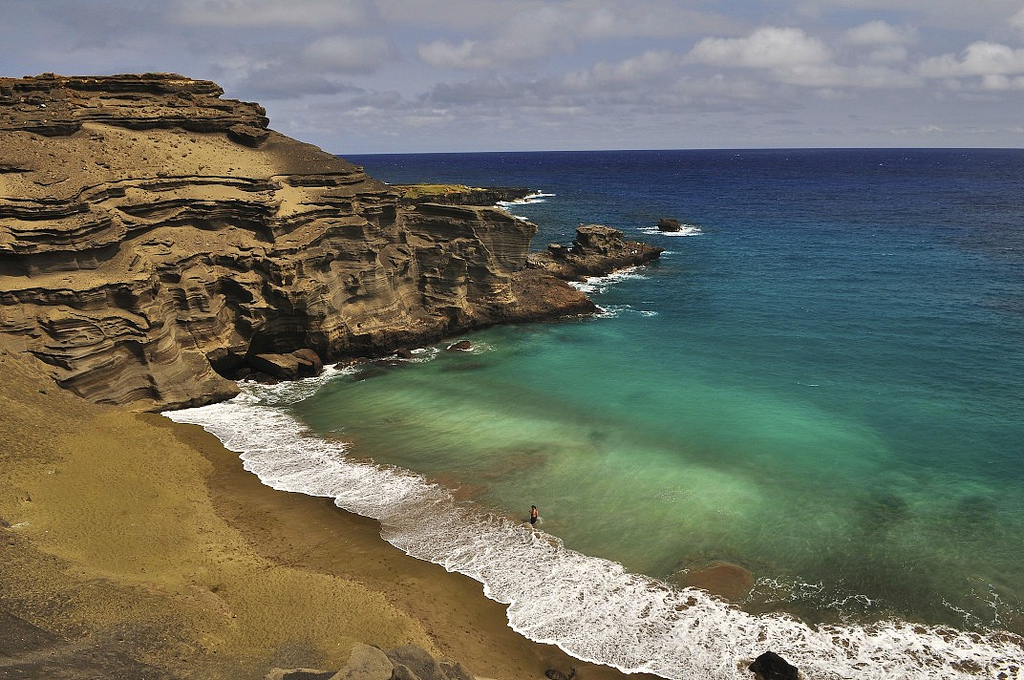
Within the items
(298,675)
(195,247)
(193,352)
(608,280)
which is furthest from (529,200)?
(298,675)

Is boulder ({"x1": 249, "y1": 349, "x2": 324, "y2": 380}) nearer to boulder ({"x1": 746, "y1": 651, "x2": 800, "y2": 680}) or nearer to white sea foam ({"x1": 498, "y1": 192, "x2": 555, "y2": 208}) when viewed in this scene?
boulder ({"x1": 746, "y1": 651, "x2": 800, "y2": 680})

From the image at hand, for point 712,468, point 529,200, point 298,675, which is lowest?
point 712,468

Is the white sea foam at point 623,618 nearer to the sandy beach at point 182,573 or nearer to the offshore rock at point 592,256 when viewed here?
the sandy beach at point 182,573

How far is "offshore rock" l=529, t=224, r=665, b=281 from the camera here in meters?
69.8

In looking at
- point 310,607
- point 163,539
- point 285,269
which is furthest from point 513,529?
point 285,269

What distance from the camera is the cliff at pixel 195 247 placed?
31688 mm

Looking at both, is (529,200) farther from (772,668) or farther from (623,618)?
(772,668)

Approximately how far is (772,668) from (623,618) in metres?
4.38

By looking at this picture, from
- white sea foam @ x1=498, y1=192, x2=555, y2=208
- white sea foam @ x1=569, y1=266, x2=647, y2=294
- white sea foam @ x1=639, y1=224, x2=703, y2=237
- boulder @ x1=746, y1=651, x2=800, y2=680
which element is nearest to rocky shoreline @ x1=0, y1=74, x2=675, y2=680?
boulder @ x1=746, y1=651, x2=800, y2=680

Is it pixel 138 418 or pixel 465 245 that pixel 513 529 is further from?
pixel 465 245

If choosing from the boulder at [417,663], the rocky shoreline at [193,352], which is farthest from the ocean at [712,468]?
the boulder at [417,663]

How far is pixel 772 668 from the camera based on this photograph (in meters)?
19.3

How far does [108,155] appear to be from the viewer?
3688cm

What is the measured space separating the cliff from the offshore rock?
62.8ft
